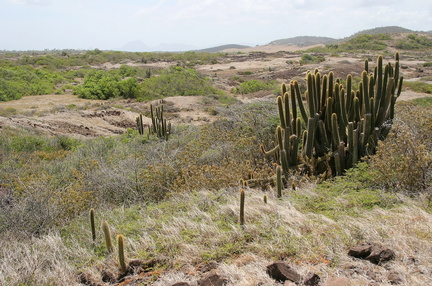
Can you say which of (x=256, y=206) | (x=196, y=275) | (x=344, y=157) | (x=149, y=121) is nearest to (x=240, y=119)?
(x=344, y=157)

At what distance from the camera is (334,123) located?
5.94 metres

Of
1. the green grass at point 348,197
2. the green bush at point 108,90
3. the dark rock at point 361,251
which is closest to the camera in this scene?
the dark rock at point 361,251

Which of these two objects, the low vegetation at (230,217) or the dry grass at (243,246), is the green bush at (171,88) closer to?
the low vegetation at (230,217)

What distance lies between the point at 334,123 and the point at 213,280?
12.3 feet

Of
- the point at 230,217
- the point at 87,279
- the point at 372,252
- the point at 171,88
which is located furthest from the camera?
the point at 171,88

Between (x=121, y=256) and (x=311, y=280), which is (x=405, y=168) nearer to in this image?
(x=311, y=280)

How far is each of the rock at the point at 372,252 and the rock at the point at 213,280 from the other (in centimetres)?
111

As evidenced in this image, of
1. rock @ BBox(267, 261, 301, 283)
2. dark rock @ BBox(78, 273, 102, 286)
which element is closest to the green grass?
rock @ BBox(267, 261, 301, 283)

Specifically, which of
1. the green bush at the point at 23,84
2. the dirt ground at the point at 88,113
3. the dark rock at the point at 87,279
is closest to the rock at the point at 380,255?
the dark rock at the point at 87,279

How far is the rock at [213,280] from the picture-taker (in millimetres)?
3028

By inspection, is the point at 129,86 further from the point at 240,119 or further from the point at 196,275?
the point at 196,275

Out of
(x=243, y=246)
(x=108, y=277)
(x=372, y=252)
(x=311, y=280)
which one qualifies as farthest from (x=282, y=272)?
(x=108, y=277)

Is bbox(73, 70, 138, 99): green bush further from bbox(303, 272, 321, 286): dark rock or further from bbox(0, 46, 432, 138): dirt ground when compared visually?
bbox(303, 272, 321, 286): dark rock

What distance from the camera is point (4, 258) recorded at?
371 centimetres
